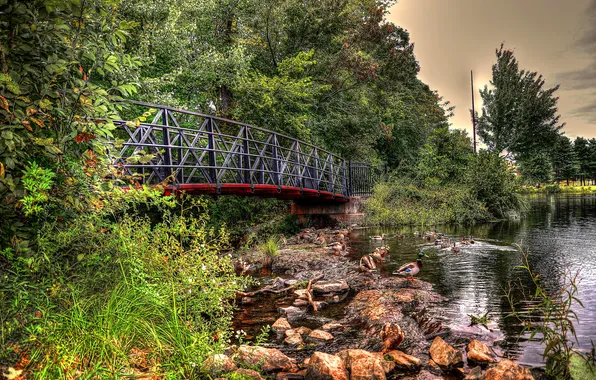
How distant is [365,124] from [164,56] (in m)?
10.8

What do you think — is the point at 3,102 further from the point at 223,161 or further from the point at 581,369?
the point at 223,161

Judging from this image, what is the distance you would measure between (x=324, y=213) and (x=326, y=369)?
45.3 feet

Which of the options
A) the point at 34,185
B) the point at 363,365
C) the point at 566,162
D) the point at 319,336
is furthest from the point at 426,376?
the point at 566,162

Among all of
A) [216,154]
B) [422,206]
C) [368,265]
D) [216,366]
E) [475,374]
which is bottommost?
[475,374]

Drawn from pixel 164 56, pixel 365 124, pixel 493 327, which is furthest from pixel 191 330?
pixel 365 124

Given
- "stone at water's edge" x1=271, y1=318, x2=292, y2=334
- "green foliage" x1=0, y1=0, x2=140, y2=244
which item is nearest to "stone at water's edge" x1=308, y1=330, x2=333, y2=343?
"stone at water's edge" x1=271, y1=318, x2=292, y2=334

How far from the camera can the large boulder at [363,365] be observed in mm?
3287

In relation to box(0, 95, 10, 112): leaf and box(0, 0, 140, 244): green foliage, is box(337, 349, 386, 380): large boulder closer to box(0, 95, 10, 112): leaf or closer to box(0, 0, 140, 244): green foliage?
box(0, 0, 140, 244): green foliage

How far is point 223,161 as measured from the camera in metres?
13.4

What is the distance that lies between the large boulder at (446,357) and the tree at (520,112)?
46163 mm

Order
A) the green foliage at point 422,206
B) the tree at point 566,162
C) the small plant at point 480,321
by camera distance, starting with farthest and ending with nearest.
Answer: the tree at point 566,162 < the green foliage at point 422,206 < the small plant at point 480,321

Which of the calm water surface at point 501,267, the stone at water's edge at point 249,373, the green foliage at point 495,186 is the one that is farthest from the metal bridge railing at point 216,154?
the green foliage at point 495,186

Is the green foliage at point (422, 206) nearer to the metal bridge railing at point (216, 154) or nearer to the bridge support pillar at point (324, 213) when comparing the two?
the bridge support pillar at point (324, 213)

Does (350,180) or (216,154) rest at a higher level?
(216,154)
